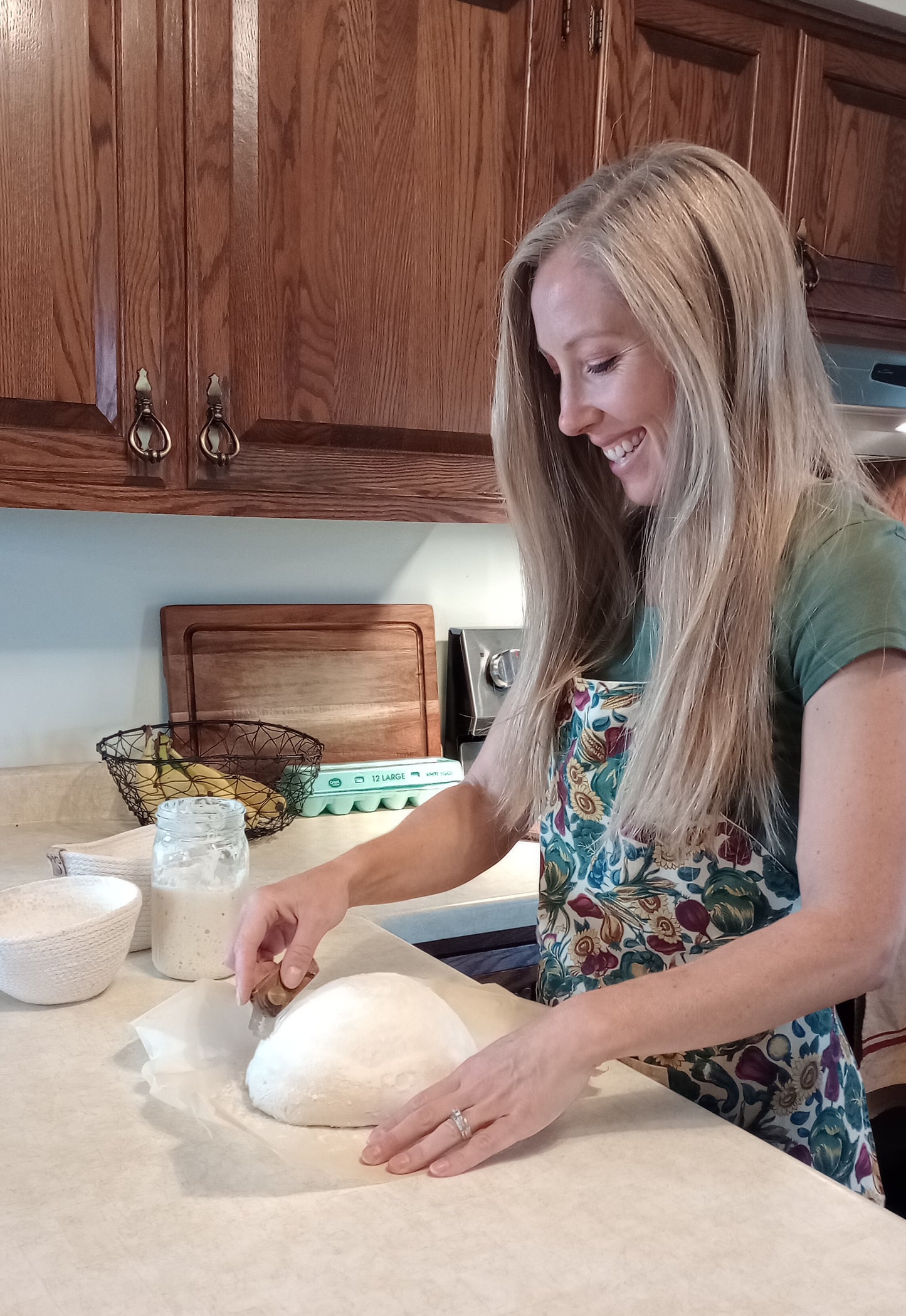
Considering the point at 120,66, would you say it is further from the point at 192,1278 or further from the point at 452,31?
the point at 192,1278

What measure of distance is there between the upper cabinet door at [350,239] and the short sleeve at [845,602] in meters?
0.80

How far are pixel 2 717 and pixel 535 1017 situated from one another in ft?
3.59

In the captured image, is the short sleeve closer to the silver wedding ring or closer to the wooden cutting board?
the silver wedding ring

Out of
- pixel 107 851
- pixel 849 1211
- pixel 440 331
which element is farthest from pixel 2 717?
pixel 849 1211

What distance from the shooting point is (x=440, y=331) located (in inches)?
61.2

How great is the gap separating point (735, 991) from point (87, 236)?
1103 millimetres

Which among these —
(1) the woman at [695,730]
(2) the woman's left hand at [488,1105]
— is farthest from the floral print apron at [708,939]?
(2) the woman's left hand at [488,1105]

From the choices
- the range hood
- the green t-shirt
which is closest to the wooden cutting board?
the range hood

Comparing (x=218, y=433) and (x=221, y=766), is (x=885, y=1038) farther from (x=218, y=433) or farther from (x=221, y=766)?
(x=218, y=433)

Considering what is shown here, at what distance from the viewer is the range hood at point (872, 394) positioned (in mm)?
1889

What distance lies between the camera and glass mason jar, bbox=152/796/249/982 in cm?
106

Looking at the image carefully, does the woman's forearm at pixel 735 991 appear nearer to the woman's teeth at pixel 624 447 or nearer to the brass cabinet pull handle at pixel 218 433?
the woman's teeth at pixel 624 447

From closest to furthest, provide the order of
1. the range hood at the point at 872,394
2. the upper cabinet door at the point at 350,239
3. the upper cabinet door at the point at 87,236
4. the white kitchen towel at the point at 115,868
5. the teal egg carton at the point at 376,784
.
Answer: the white kitchen towel at the point at 115,868, the upper cabinet door at the point at 87,236, the upper cabinet door at the point at 350,239, the teal egg carton at the point at 376,784, the range hood at the point at 872,394

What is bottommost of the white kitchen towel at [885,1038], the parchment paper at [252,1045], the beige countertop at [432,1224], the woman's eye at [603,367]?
the white kitchen towel at [885,1038]
